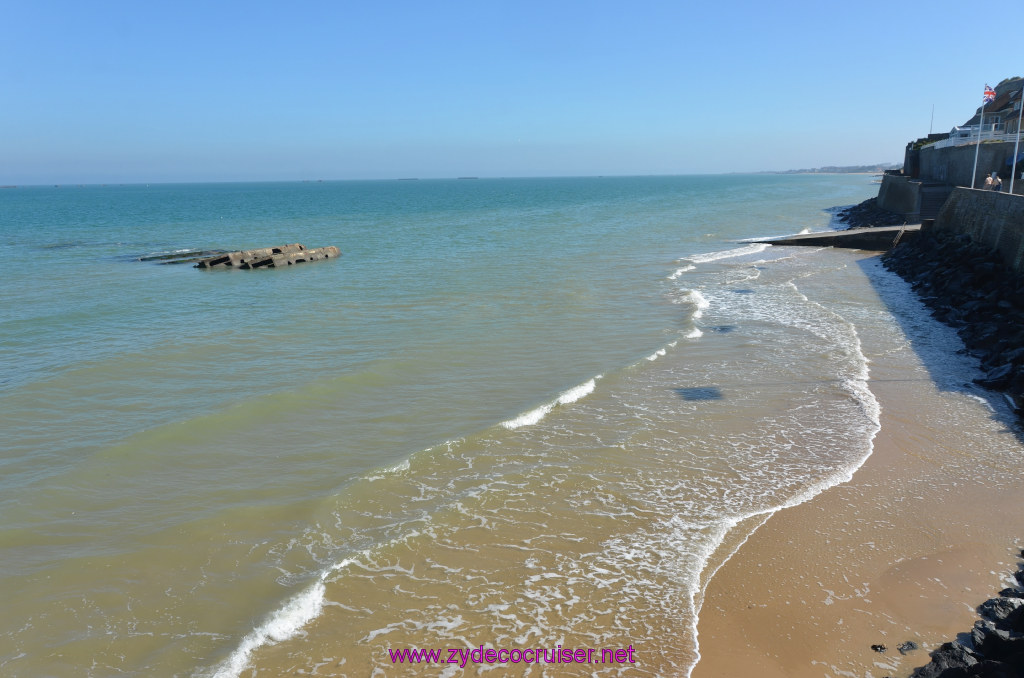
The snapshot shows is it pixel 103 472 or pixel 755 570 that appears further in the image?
pixel 103 472

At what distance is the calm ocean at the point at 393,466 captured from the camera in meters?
5.83

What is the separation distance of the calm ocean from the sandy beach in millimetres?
327

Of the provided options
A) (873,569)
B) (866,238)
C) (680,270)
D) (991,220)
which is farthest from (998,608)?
(866,238)

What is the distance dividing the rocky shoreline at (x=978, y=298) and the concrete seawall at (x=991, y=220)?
13.0 inches

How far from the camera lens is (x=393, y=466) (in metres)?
8.75

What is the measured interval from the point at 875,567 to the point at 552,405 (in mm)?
5312

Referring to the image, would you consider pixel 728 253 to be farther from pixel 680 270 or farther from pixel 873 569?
pixel 873 569

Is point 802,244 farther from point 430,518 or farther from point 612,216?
point 430,518

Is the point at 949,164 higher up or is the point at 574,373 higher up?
the point at 949,164

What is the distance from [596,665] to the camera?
530 cm

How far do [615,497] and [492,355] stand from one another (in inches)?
251

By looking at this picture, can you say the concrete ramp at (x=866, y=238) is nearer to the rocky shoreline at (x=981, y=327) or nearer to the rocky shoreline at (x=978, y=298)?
the rocky shoreline at (x=981, y=327)

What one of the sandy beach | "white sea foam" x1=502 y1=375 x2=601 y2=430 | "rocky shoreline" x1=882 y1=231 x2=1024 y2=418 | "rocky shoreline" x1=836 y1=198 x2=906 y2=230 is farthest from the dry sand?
"rocky shoreline" x1=836 y1=198 x2=906 y2=230

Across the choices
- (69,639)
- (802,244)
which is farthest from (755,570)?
(802,244)
